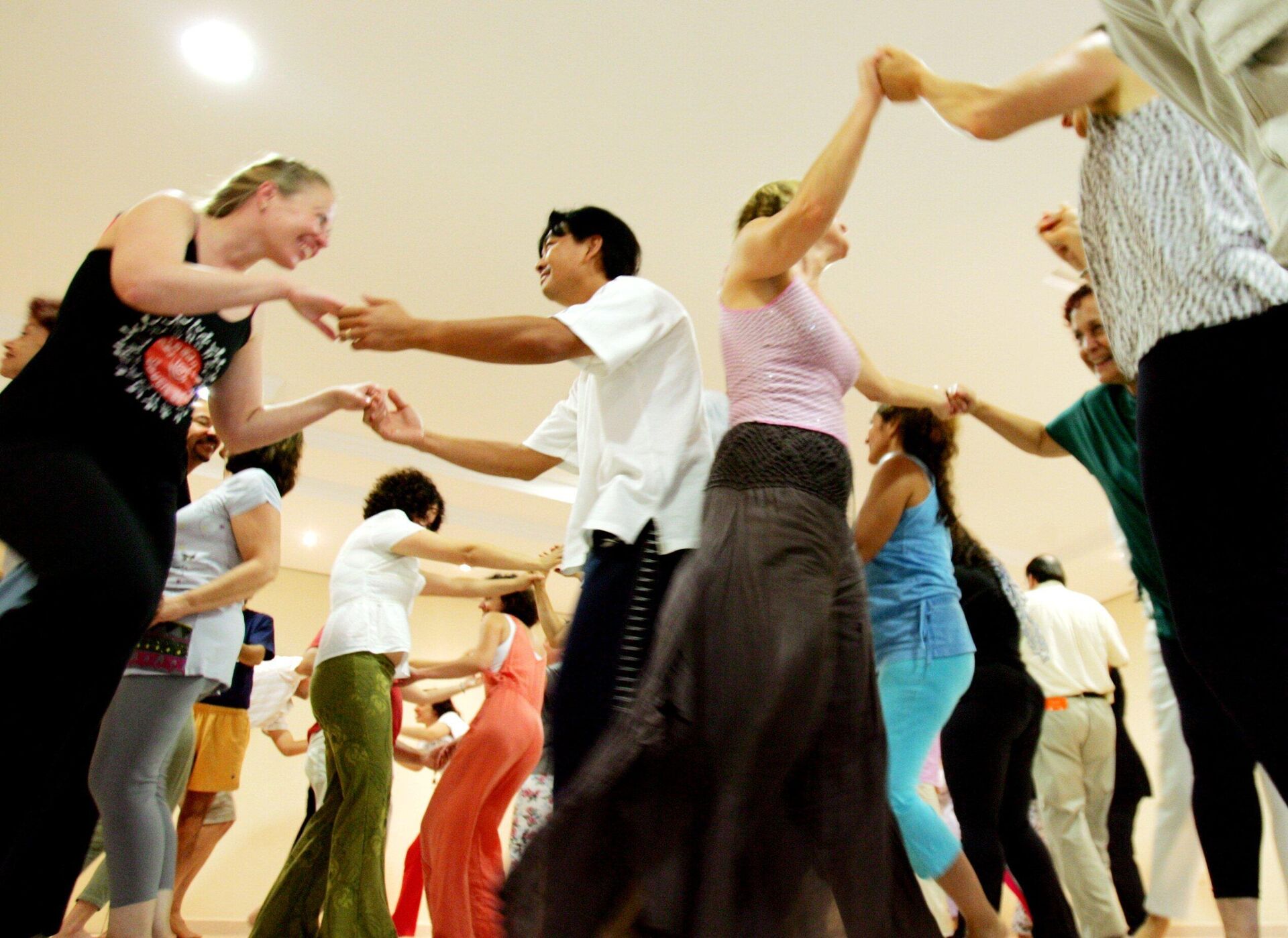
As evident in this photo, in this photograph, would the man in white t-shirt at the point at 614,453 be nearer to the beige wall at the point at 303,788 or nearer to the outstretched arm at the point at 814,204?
the outstretched arm at the point at 814,204

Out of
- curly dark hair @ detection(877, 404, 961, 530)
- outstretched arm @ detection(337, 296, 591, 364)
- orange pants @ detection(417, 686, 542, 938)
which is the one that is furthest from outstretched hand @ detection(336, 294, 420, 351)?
orange pants @ detection(417, 686, 542, 938)

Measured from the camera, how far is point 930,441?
2.44 m

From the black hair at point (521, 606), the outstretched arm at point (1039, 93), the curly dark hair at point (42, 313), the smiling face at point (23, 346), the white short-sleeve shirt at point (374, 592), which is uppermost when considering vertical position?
the outstretched arm at point (1039, 93)

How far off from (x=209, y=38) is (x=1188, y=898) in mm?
4110

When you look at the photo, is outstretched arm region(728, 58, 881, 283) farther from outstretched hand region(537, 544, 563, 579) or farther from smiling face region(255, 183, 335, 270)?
outstretched hand region(537, 544, 563, 579)

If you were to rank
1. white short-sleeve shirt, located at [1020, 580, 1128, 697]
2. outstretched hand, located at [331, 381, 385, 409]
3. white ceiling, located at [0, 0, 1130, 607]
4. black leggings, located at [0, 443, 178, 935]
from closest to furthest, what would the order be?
black leggings, located at [0, 443, 178, 935], outstretched hand, located at [331, 381, 385, 409], white ceiling, located at [0, 0, 1130, 607], white short-sleeve shirt, located at [1020, 580, 1128, 697]

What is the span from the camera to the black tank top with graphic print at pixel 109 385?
1.37 m

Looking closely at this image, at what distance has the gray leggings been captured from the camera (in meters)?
2.00

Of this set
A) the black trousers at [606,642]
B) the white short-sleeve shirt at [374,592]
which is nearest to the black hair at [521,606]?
the white short-sleeve shirt at [374,592]

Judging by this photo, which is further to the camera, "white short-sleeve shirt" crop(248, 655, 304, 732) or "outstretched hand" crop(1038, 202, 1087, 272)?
"white short-sleeve shirt" crop(248, 655, 304, 732)

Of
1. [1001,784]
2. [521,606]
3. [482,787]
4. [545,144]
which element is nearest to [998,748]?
[1001,784]

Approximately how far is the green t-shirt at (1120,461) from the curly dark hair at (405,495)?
6.56 feet

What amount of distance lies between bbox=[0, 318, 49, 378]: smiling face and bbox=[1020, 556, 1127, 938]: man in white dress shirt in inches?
124

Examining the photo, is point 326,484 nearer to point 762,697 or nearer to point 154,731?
point 154,731
